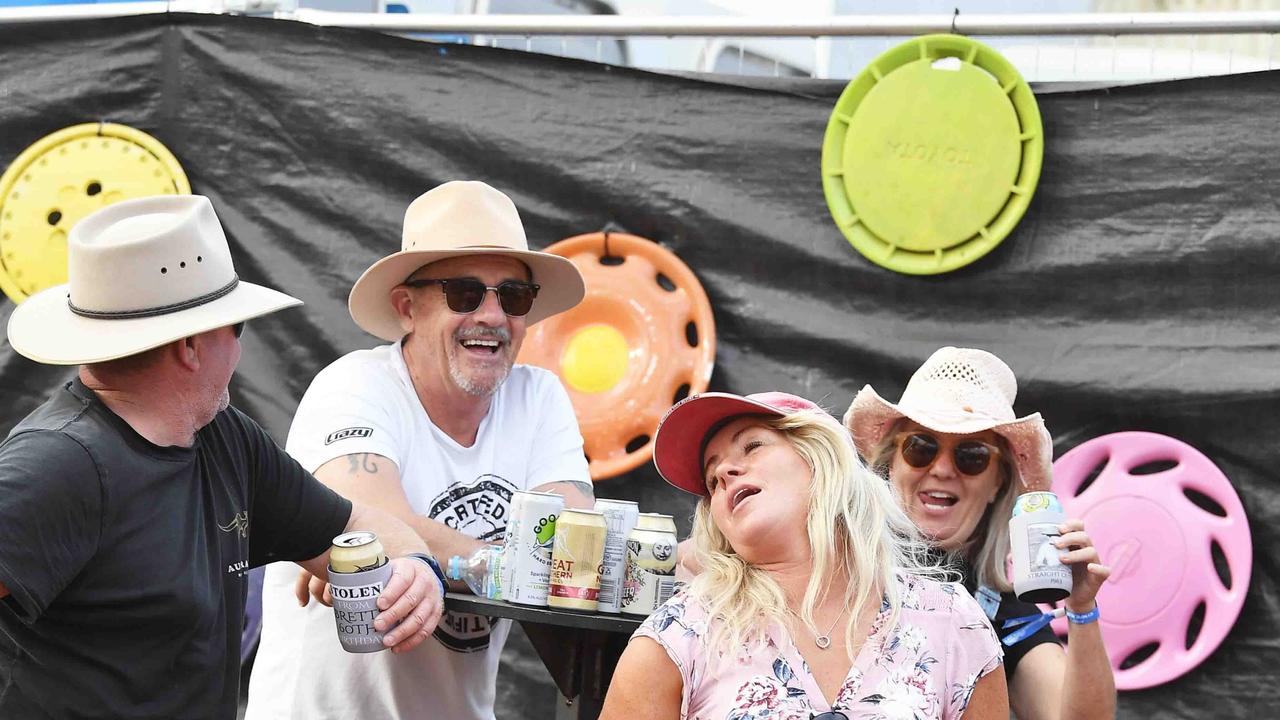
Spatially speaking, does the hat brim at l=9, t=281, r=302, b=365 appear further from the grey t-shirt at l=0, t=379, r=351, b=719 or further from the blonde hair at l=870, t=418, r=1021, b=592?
the blonde hair at l=870, t=418, r=1021, b=592

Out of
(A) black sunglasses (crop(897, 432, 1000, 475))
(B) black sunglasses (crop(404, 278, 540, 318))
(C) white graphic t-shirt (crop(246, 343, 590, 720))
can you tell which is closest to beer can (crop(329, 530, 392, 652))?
(C) white graphic t-shirt (crop(246, 343, 590, 720))

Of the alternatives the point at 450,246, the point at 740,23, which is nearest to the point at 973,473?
the point at 450,246

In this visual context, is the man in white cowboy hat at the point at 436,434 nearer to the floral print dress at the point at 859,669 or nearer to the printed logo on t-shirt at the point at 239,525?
the printed logo on t-shirt at the point at 239,525

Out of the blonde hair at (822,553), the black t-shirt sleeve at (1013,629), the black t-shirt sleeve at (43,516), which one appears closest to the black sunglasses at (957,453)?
the black t-shirt sleeve at (1013,629)

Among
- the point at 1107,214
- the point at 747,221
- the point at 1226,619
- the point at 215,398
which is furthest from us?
the point at 747,221

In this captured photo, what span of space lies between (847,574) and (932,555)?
71 centimetres

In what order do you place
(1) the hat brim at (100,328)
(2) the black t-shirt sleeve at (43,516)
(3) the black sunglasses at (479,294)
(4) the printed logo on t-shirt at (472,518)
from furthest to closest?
(3) the black sunglasses at (479,294) < (4) the printed logo on t-shirt at (472,518) < (1) the hat brim at (100,328) < (2) the black t-shirt sleeve at (43,516)

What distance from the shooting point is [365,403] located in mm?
3000

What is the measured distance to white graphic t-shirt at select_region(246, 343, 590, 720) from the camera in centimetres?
293

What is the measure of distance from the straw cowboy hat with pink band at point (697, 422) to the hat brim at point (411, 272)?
882 mm

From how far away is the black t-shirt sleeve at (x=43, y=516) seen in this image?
1918 mm

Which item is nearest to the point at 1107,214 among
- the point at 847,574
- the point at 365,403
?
the point at 847,574

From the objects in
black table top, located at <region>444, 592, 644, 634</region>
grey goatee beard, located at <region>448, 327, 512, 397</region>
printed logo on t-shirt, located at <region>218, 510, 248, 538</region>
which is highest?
grey goatee beard, located at <region>448, 327, 512, 397</region>

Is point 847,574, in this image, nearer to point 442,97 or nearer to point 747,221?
point 747,221
